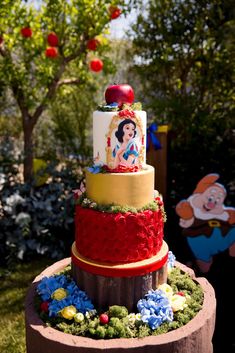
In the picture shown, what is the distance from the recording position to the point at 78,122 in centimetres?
965

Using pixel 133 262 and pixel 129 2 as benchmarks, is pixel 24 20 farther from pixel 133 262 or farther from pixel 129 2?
pixel 133 262

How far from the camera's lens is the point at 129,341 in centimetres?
290

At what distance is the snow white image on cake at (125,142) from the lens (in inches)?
120

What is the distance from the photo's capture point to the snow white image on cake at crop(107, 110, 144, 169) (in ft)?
10.0

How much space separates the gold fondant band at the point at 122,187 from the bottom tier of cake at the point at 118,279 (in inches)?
19.2

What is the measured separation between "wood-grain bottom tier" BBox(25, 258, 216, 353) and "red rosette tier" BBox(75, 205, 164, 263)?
0.61 meters

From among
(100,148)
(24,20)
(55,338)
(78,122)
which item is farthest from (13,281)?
(78,122)

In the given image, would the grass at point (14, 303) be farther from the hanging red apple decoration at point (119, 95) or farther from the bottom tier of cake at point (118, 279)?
the hanging red apple decoration at point (119, 95)

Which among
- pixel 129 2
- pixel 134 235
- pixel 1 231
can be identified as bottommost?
pixel 1 231

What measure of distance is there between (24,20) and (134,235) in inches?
164

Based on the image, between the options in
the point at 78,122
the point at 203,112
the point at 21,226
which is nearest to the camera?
the point at 21,226

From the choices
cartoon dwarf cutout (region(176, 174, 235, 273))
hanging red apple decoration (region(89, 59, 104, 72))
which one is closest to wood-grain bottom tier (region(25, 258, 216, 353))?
cartoon dwarf cutout (region(176, 174, 235, 273))

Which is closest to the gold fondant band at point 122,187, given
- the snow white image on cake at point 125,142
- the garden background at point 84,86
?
the snow white image on cake at point 125,142

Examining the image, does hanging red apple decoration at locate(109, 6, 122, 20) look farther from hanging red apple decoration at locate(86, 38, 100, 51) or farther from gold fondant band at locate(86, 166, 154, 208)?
gold fondant band at locate(86, 166, 154, 208)
